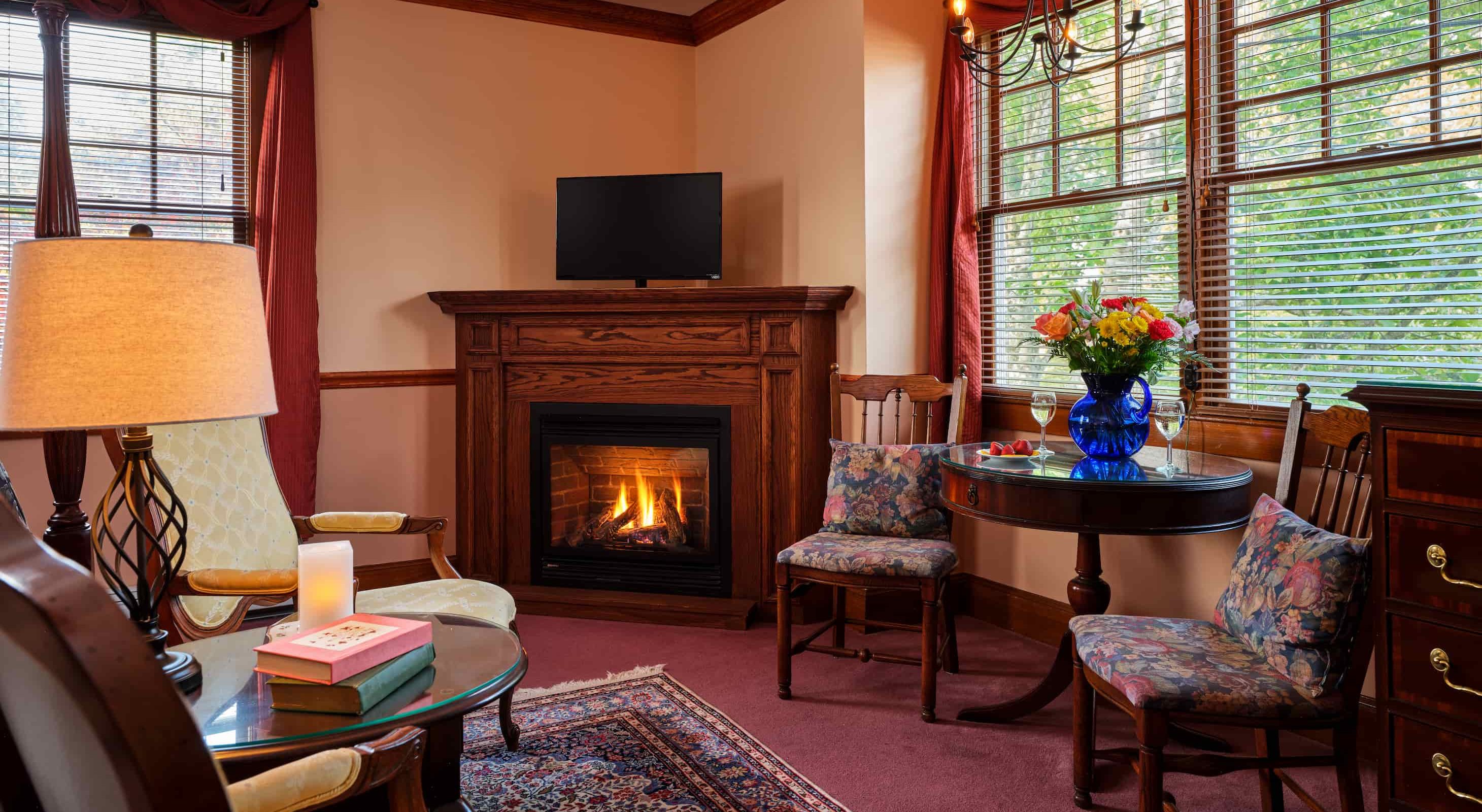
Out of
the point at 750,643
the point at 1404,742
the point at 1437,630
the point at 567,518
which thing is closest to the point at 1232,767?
the point at 1404,742

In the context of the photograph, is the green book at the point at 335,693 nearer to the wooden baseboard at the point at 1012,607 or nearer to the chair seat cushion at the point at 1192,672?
the chair seat cushion at the point at 1192,672

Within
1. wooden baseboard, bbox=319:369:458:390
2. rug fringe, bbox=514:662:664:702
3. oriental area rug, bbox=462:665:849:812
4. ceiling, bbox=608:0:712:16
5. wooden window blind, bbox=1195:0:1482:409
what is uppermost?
ceiling, bbox=608:0:712:16

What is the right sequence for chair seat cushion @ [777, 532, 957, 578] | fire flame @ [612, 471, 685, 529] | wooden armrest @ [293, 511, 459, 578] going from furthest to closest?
fire flame @ [612, 471, 685, 529] < chair seat cushion @ [777, 532, 957, 578] < wooden armrest @ [293, 511, 459, 578]

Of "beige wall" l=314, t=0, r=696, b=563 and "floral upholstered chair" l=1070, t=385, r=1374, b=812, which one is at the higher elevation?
"beige wall" l=314, t=0, r=696, b=563

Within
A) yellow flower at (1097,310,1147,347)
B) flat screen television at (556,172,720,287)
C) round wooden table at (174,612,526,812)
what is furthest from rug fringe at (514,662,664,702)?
yellow flower at (1097,310,1147,347)

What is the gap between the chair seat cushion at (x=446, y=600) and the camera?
101 inches

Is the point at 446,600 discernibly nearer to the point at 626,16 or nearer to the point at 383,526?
the point at 383,526

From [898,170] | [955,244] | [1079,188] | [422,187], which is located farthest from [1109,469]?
[422,187]

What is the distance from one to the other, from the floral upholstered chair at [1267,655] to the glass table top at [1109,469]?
21cm

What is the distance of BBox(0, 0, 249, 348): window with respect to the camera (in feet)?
12.1

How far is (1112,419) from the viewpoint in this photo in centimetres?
277

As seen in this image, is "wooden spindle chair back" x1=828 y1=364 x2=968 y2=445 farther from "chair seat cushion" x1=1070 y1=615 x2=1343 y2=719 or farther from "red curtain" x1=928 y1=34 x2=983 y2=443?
"chair seat cushion" x1=1070 y1=615 x2=1343 y2=719

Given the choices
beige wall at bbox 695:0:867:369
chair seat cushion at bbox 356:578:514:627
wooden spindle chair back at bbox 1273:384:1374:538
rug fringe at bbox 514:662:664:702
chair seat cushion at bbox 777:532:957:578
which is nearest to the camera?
wooden spindle chair back at bbox 1273:384:1374:538

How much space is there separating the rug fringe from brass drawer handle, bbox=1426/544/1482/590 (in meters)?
2.34
